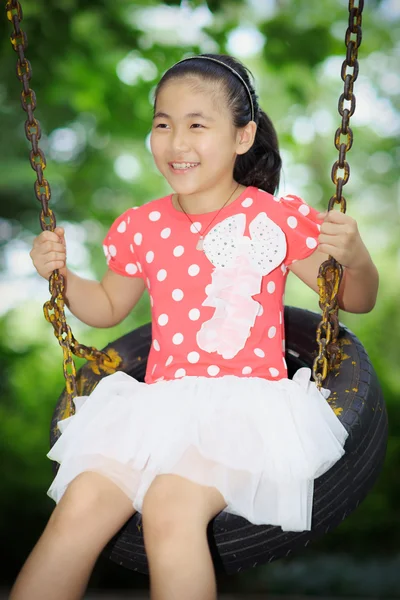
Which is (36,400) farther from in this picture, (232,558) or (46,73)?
(232,558)

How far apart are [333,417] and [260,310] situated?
29cm

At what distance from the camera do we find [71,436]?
1.50 metres

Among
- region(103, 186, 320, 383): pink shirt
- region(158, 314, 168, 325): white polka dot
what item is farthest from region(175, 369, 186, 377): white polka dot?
region(158, 314, 168, 325): white polka dot

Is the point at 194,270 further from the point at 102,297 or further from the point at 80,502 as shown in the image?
the point at 80,502

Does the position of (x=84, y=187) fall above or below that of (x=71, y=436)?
above

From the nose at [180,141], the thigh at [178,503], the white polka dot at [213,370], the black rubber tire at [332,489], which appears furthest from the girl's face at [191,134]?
the thigh at [178,503]

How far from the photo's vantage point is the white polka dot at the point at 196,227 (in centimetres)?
172

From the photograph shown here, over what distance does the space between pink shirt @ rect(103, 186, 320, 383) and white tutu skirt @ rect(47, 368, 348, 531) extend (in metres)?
0.09

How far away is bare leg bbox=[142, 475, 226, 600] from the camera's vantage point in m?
1.24

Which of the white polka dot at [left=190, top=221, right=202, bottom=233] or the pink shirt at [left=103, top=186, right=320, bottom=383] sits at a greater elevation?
the white polka dot at [left=190, top=221, right=202, bottom=233]

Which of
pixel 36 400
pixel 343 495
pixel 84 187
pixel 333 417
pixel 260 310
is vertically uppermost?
pixel 84 187

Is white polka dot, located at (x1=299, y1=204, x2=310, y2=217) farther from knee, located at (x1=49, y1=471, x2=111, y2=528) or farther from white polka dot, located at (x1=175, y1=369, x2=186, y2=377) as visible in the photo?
knee, located at (x1=49, y1=471, x2=111, y2=528)

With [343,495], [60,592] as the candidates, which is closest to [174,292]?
[343,495]

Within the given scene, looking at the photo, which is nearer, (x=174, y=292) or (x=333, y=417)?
(x=333, y=417)
